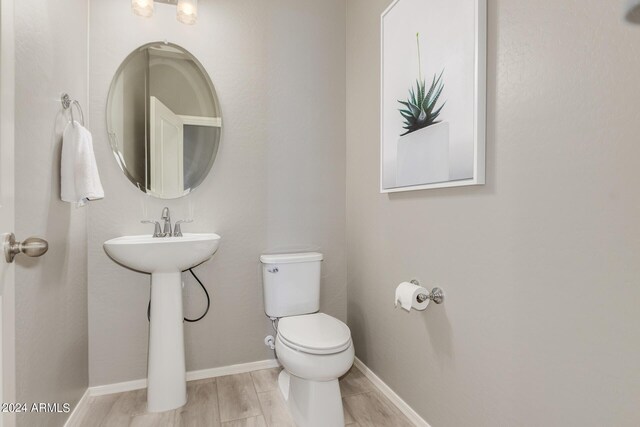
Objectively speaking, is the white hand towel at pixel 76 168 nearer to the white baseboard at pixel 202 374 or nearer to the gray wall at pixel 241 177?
the gray wall at pixel 241 177

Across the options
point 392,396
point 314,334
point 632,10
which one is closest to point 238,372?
point 314,334

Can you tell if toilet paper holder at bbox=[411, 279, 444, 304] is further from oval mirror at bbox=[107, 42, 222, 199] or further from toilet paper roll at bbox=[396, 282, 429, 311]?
oval mirror at bbox=[107, 42, 222, 199]

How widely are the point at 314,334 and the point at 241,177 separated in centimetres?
104

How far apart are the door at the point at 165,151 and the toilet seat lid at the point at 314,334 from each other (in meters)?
0.99

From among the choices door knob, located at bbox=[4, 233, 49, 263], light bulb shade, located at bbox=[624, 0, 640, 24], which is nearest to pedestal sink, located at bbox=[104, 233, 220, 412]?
door knob, located at bbox=[4, 233, 49, 263]

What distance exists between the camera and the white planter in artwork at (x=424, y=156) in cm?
138

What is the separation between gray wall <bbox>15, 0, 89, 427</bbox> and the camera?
3.62 ft

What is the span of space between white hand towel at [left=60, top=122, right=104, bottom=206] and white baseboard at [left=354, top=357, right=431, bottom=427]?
67.7 inches

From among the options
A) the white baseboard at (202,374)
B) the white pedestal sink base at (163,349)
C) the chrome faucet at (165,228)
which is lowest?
the white baseboard at (202,374)

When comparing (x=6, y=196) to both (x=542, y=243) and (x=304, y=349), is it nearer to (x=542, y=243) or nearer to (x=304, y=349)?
(x=304, y=349)

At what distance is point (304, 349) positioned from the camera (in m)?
1.49

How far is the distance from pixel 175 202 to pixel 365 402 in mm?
1523

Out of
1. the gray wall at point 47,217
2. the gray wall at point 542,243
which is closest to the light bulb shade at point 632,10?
the gray wall at point 542,243

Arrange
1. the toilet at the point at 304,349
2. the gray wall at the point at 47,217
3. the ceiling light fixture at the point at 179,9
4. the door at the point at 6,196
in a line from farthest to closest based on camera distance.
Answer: the ceiling light fixture at the point at 179,9 → the toilet at the point at 304,349 → the gray wall at the point at 47,217 → the door at the point at 6,196
